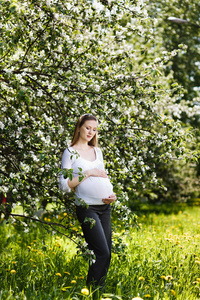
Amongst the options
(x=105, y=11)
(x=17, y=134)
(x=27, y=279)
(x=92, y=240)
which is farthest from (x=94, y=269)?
(x=105, y=11)

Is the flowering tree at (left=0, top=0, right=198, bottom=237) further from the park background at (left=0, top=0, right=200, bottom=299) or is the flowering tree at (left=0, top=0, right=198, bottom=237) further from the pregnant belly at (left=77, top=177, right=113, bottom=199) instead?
the pregnant belly at (left=77, top=177, right=113, bottom=199)

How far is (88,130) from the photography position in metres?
3.16

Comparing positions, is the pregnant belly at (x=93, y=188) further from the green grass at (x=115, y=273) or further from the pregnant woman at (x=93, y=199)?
the green grass at (x=115, y=273)

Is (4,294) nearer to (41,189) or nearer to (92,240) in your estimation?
(92,240)

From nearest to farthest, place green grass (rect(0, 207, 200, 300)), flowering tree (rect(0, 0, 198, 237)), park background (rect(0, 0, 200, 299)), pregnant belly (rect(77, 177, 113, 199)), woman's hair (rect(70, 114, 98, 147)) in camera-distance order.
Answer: pregnant belly (rect(77, 177, 113, 199)) → green grass (rect(0, 207, 200, 300)) → woman's hair (rect(70, 114, 98, 147)) → park background (rect(0, 0, 200, 299)) → flowering tree (rect(0, 0, 198, 237))

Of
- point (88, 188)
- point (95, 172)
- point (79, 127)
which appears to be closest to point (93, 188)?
point (88, 188)

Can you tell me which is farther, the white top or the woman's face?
the woman's face

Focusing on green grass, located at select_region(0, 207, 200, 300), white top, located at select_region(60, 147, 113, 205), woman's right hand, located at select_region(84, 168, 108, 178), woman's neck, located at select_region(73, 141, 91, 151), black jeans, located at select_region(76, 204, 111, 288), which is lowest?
green grass, located at select_region(0, 207, 200, 300)

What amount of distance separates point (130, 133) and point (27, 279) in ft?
6.49

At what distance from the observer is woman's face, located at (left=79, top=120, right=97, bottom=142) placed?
3164 millimetres

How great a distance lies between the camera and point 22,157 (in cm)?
354

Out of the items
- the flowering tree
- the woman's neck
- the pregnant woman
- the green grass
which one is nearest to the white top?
the pregnant woman

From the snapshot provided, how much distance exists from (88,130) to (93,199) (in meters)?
0.67

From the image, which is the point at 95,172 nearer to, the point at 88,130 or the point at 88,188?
the point at 88,188
